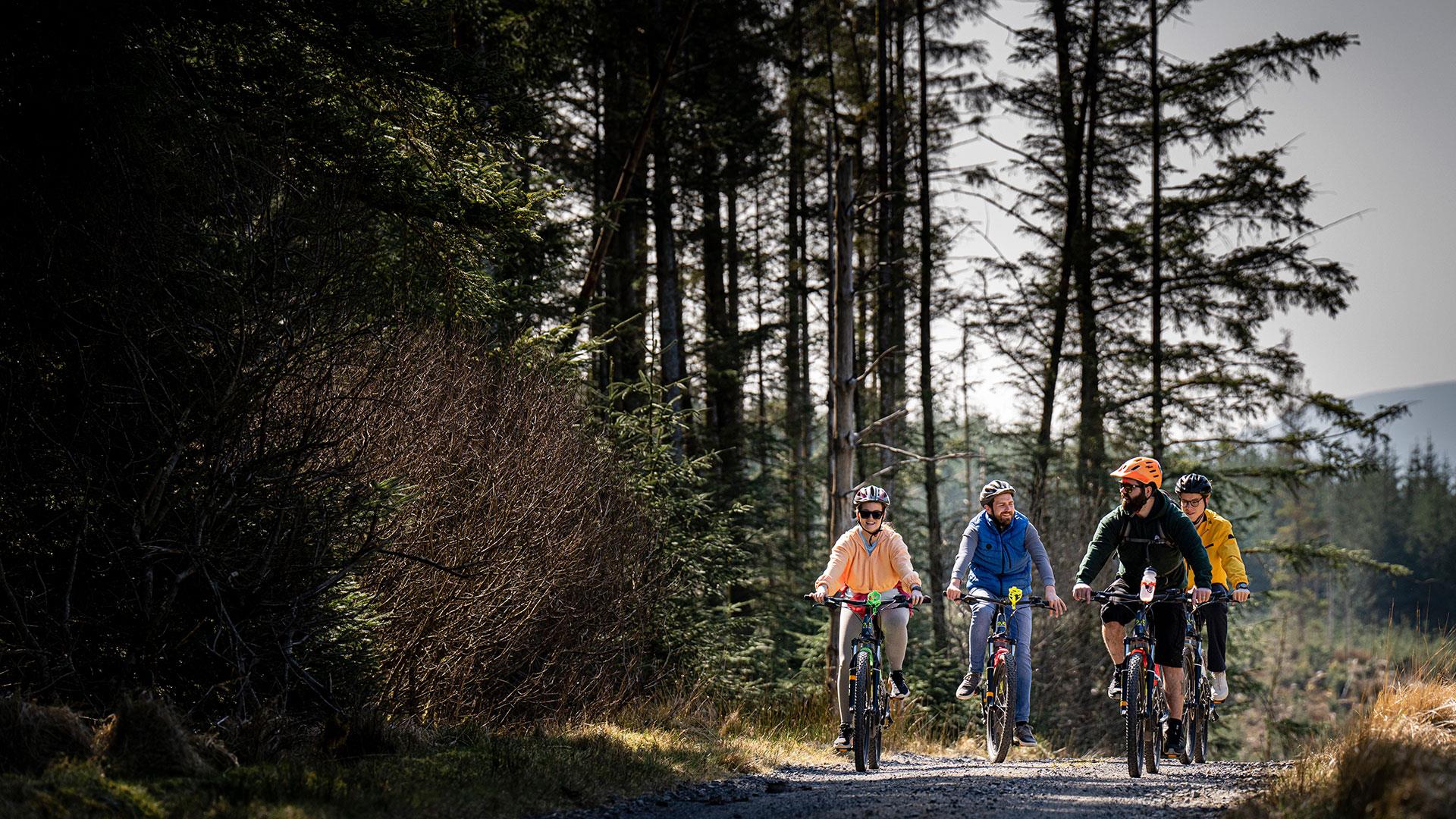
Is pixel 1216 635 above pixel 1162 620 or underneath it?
underneath

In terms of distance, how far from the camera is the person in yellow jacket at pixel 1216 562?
10.2 meters

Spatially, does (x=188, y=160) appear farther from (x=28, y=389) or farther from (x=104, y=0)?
(x=28, y=389)

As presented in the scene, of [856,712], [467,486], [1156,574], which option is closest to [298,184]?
[467,486]

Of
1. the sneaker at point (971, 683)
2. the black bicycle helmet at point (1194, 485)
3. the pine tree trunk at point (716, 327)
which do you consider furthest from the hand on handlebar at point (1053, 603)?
the pine tree trunk at point (716, 327)

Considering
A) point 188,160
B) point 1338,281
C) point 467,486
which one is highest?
point 1338,281

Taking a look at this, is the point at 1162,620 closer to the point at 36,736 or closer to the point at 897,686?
the point at 897,686

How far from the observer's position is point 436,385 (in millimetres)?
10828

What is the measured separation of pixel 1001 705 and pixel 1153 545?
1853 millimetres

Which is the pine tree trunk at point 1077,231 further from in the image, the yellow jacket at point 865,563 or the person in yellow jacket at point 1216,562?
the yellow jacket at point 865,563

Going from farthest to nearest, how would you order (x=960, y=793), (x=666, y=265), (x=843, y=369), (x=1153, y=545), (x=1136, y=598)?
(x=666, y=265)
(x=843, y=369)
(x=1153, y=545)
(x=1136, y=598)
(x=960, y=793)

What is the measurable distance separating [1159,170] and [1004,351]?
4.97 metres

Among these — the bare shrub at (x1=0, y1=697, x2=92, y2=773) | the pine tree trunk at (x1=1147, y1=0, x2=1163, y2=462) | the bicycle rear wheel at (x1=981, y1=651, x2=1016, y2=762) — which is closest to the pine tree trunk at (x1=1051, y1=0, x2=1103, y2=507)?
the pine tree trunk at (x1=1147, y1=0, x2=1163, y2=462)

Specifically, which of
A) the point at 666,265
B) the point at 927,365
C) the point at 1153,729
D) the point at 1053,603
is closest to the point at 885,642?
the point at 1053,603

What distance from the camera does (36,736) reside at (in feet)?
18.6
